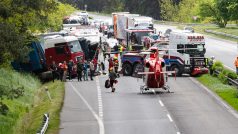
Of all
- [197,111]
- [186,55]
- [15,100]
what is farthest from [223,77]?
[15,100]

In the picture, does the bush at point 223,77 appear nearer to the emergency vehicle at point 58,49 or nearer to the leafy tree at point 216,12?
the emergency vehicle at point 58,49

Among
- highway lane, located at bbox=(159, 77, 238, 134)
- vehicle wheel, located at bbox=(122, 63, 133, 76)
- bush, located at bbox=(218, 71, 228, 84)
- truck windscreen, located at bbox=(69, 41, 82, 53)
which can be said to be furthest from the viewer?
truck windscreen, located at bbox=(69, 41, 82, 53)

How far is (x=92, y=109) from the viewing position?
33969mm

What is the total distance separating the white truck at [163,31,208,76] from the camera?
154ft

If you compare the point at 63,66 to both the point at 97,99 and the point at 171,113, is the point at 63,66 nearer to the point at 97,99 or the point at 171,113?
the point at 97,99

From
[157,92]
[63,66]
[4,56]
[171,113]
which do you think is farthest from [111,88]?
[4,56]

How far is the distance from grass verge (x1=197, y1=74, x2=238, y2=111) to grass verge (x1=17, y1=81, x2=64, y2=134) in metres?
8.97

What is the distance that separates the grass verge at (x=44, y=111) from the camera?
29391 millimetres

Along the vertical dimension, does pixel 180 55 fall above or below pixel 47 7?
below

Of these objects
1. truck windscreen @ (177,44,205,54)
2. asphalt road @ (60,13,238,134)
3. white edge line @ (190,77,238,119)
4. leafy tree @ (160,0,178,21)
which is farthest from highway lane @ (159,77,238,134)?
leafy tree @ (160,0,178,21)

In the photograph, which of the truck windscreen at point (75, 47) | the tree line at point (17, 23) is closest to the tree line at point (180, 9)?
the truck windscreen at point (75, 47)

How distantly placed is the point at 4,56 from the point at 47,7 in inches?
515

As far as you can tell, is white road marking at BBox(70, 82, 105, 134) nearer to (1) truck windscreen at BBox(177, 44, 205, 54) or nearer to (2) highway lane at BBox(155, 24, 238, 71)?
(1) truck windscreen at BBox(177, 44, 205, 54)

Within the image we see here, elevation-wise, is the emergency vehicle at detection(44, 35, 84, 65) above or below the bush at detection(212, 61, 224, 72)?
above
